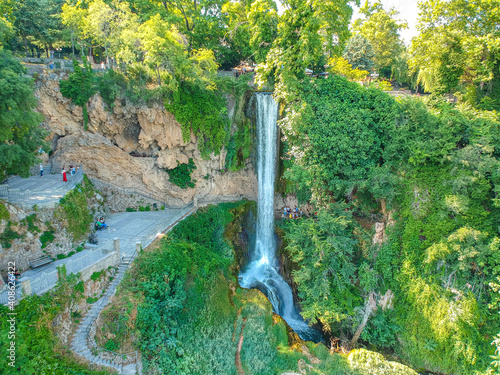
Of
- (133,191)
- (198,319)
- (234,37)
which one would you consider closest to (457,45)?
(234,37)

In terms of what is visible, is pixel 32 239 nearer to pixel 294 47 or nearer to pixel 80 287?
pixel 80 287

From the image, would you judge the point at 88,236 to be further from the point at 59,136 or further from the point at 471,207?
the point at 471,207

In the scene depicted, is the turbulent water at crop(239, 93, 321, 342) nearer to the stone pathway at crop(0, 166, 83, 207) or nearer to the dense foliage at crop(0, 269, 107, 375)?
the dense foliage at crop(0, 269, 107, 375)

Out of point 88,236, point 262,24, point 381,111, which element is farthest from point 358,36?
point 88,236

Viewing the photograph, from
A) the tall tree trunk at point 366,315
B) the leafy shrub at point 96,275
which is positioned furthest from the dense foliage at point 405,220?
the leafy shrub at point 96,275

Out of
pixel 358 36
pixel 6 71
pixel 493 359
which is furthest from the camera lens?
pixel 358 36

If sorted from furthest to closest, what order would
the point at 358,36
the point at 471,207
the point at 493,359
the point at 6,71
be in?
1. the point at 358,36
2. the point at 471,207
3. the point at 493,359
4. the point at 6,71

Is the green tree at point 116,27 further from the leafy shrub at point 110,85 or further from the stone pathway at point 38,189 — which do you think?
the stone pathway at point 38,189
